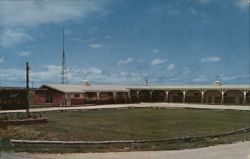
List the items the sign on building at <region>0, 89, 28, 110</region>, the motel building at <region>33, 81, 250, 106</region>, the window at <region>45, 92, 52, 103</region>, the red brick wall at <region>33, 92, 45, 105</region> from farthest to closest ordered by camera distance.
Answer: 1. the window at <region>45, 92, 52, 103</region>
2. the red brick wall at <region>33, 92, 45, 105</region>
3. the motel building at <region>33, 81, 250, 106</region>
4. the sign on building at <region>0, 89, 28, 110</region>

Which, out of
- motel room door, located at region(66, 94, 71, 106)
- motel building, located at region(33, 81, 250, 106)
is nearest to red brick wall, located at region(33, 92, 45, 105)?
motel building, located at region(33, 81, 250, 106)

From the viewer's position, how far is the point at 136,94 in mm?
64062

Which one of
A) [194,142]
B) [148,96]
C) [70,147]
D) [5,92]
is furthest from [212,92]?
[70,147]

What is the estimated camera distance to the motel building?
51662 mm

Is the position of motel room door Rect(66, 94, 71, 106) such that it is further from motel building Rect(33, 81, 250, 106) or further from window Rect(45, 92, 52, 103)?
window Rect(45, 92, 52, 103)

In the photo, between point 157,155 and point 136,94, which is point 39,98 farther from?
point 157,155

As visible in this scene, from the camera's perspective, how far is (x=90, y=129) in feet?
77.4

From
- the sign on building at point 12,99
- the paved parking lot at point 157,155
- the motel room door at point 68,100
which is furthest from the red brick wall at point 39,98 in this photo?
the paved parking lot at point 157,155

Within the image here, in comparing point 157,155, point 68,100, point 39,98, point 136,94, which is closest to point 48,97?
point 39,98

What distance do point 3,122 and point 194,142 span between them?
12.3 metres

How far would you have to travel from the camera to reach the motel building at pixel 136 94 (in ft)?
169

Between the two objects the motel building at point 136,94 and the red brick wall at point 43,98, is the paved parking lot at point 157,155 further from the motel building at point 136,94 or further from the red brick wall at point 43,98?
the red brick wall at point 43,98

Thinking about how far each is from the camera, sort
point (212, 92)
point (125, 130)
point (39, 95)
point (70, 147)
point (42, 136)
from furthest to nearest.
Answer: point (212, 92) → point (39, 95) → point (125, 130) → point (42, 136) → point (70, 147)

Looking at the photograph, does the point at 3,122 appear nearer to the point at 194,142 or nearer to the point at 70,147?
the point at 70,147
